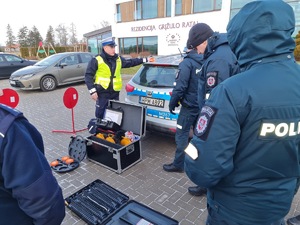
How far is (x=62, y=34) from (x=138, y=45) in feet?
140

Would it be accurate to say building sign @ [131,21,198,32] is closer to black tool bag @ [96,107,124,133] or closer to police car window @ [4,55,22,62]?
police car window @ [4,55,22,62]

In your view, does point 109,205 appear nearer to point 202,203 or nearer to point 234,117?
point 202,203

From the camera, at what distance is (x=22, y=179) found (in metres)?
1.06

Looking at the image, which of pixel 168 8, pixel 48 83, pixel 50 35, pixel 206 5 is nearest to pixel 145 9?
pixel 168 8

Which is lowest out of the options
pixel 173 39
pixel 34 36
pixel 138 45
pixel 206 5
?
pixel 138 45

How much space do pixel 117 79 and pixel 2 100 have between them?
2062mm

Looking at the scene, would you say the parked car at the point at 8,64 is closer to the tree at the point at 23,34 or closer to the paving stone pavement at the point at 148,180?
the paving stone pavement at the point at 148,180

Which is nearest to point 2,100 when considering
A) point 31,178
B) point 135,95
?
point 135,95

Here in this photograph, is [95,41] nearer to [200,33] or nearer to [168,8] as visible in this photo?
[168,8]

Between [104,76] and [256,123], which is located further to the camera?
[104,76]

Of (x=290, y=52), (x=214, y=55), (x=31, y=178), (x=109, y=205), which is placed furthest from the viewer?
(x=109, y=205)

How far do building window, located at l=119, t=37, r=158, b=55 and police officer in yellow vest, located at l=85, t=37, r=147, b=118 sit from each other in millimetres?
19739

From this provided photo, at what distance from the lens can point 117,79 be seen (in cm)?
422

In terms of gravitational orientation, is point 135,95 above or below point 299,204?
above
